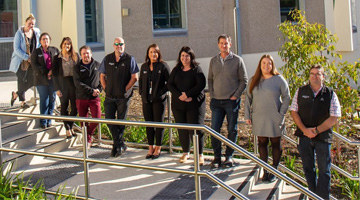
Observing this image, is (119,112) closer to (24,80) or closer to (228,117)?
(228,117)

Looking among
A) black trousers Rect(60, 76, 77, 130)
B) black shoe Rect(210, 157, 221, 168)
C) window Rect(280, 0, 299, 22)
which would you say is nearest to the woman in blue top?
black trousers Rect(60, 76, 77, 130)

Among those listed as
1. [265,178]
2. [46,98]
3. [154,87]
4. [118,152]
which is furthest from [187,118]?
[46,98]

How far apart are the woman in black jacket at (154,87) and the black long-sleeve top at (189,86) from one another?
Result: 268mm

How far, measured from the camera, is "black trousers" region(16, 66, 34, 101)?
337 inches

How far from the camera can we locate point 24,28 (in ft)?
28.2

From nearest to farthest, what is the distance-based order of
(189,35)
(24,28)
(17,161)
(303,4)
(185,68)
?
(17,161) → (185,68) → (24,28) → (189,35) → (303,4)

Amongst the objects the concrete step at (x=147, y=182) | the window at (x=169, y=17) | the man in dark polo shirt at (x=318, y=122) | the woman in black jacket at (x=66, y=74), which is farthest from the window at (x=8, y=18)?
the man in dark polo shirt at (x=318, y=122)

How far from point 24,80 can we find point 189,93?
3.02 meters

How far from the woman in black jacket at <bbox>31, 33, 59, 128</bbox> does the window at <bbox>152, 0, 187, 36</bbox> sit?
5.43 metres

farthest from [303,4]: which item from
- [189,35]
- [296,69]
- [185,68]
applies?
[185,68]

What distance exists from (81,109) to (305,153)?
344 centimetres

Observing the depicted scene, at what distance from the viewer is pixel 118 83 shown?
7738mm

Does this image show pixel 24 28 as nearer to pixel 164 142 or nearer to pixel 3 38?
pixel 164 142

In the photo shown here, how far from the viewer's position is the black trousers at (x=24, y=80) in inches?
337
